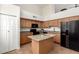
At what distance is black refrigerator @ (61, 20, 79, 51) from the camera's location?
7.74 ft

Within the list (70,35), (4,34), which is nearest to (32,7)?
(4,34)

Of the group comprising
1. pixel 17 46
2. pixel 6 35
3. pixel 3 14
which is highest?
pixel 3 14

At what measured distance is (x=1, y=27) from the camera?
1958mm

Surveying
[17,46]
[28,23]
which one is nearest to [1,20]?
[28,23]

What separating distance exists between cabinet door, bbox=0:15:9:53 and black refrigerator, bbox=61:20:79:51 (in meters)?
2.21

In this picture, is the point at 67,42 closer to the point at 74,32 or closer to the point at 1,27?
the point at 74,32

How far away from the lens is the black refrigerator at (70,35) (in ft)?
7.74

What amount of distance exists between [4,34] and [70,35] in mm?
2339

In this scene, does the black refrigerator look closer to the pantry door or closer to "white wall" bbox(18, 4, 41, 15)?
"white wall" bbox(18, 4, 41, 15)

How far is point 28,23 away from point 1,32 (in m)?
0.84

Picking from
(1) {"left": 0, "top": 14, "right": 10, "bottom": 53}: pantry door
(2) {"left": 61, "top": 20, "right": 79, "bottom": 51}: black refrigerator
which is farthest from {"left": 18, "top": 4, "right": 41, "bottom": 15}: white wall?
(2) {"left": 61, "top": 20, "right": 79, "bottom": 51}: black refrigerator

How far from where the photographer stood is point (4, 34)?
2004mm

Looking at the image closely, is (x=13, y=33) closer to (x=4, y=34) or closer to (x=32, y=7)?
(x=4, y=34)

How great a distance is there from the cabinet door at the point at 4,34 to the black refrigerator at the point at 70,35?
2.21 metres
